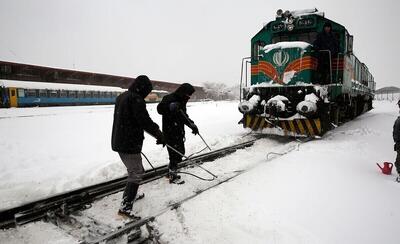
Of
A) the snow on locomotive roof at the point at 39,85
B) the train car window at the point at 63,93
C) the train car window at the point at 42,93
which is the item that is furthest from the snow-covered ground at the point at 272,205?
the train car window at the point at 63,93

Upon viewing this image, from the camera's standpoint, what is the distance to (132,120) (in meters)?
3.47

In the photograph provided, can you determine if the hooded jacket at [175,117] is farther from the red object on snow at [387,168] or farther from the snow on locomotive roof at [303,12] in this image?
the snow on locomotive roof at [303,12]

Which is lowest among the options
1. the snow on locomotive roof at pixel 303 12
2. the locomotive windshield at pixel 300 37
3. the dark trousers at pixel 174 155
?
the dark trousers at pixel 174 155

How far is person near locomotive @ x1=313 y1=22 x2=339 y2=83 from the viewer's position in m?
8.33

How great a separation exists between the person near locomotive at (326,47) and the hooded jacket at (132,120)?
22.4ft

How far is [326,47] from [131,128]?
7327mm

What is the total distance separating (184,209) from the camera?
3689mm

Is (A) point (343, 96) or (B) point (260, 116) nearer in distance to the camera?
(B) point (260, 116)

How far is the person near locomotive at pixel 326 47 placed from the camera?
8.33 metres

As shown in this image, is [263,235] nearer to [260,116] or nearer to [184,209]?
[184,209]

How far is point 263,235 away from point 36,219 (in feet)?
9.48

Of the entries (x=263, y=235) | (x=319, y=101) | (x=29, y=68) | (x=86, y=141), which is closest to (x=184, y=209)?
(x=263, y=235)

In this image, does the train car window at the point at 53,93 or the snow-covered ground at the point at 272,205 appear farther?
the train car window at the point at 53,93

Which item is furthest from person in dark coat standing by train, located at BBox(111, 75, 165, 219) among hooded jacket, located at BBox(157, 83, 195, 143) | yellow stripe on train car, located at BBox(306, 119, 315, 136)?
yellow stripe on train car, located at BBox(306, 119, 315, 136)
